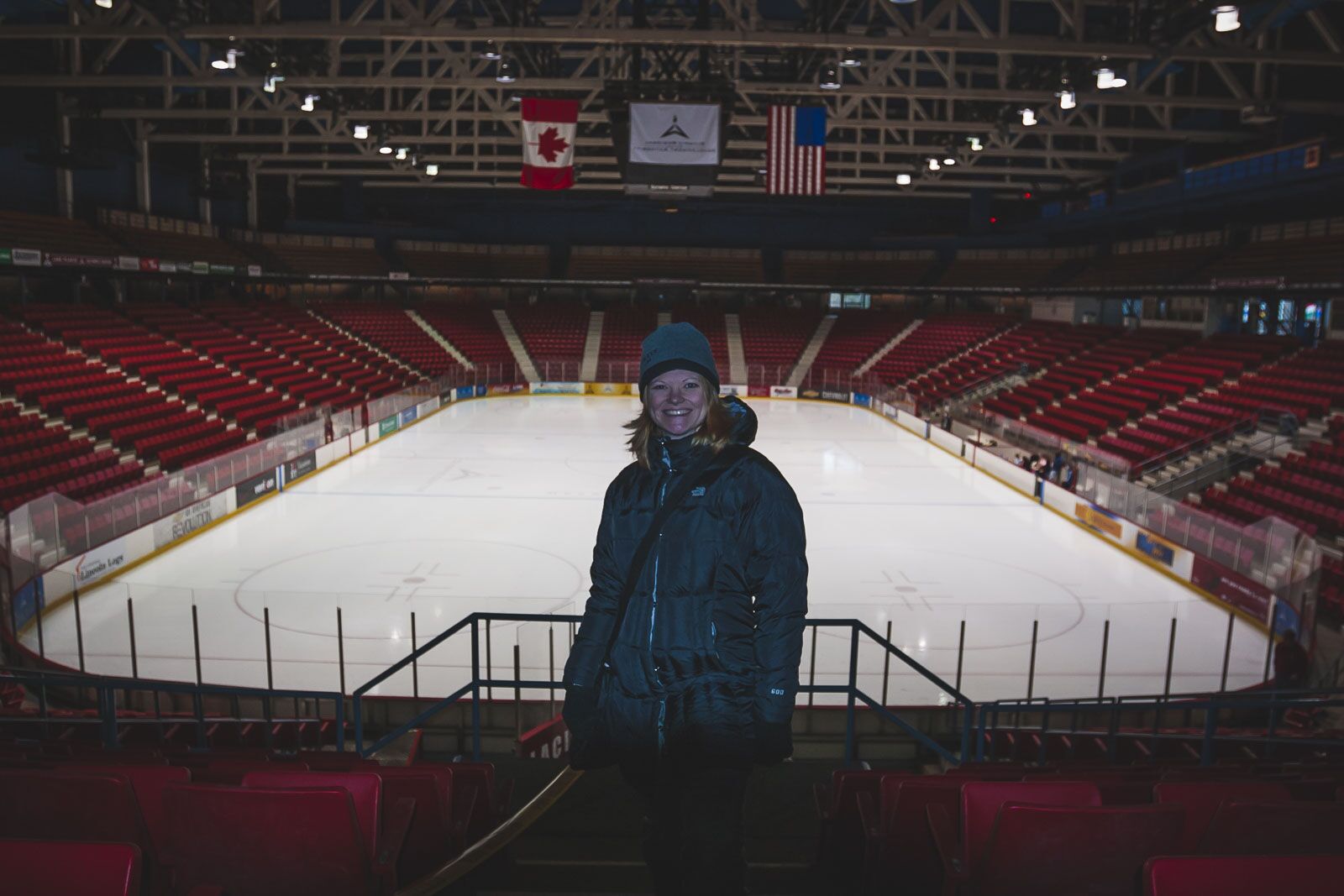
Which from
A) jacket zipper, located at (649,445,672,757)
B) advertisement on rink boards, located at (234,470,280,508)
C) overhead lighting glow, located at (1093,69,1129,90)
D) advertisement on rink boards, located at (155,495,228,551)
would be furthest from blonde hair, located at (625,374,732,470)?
advertisement on rink boards, located at (234,470,280,508)

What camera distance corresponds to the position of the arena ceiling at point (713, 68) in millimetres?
15266

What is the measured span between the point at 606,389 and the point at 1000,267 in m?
19.3

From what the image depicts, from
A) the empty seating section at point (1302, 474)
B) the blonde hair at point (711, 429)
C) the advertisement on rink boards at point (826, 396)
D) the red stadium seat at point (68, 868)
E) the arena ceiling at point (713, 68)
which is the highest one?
the arena ceiling at point (713, 68)

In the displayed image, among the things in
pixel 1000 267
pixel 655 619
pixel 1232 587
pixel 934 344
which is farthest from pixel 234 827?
pixel 1000 267

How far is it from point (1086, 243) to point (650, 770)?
4347 cm

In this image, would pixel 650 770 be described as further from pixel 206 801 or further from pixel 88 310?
pixel 88 310

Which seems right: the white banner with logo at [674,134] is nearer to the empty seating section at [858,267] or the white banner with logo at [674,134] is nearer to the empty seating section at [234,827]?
the empty seating section at [234,827]

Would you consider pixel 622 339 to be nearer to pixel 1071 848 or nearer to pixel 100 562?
pixel 100 562

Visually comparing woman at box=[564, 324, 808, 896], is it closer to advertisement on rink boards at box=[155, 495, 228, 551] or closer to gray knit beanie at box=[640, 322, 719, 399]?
gray knit beanie at box=[640, 322, 719, 399]

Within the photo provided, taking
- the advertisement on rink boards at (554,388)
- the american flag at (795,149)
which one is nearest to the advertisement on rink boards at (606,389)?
the advertisement on rink boards at (554,388)

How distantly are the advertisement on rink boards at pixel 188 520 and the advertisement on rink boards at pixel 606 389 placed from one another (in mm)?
21852

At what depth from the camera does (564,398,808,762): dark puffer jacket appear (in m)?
2.14

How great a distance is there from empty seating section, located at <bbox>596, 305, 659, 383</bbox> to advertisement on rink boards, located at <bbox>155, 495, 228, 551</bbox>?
20.5 m

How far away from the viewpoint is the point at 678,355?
7.52 ft
